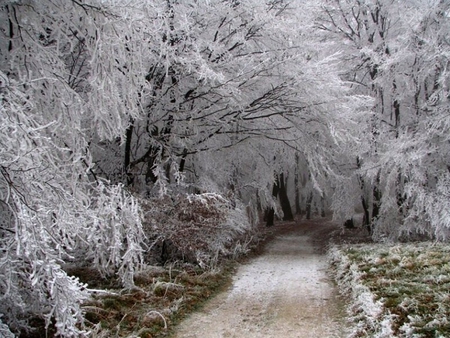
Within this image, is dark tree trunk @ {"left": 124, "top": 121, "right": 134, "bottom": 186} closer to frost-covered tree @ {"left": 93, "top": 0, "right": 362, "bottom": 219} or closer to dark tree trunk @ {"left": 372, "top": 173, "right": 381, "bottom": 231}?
frost-covered tree @ {"left": 93, "top": 0, "right": 362, "bottom": 219}

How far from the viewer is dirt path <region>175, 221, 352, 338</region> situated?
5.36 metres

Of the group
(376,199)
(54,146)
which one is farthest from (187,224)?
(376,199)

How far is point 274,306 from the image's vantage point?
253 inches

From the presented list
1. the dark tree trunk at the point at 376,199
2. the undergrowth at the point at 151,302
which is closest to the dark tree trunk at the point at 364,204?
the dark tree trunk at the point at 376,199

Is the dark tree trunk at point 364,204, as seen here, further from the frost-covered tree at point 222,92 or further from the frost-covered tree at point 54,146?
the frost-covered tree at point 54,146

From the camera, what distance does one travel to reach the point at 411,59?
12844mm

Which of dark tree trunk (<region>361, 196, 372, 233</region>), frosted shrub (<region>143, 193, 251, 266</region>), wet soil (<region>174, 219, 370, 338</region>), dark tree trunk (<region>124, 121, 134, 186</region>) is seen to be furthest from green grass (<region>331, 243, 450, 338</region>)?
dark tree trunk (<region>361, 196, 372, 233</region>)

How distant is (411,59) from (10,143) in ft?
39.3

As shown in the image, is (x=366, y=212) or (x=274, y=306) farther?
(x=366, y=212)

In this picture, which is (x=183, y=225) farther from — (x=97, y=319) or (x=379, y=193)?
(x=379, y=193)

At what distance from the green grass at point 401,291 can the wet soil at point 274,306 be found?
1.09 ft

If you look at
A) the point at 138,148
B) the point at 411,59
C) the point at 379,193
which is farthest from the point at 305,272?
the point at 411,59

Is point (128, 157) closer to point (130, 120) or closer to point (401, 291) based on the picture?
point (130, 120)

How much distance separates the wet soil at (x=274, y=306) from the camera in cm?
536
